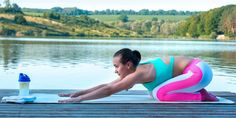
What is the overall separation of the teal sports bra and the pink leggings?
2.3 inches

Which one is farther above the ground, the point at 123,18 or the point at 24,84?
the point at 24,84

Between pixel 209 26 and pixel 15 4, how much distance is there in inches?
1960

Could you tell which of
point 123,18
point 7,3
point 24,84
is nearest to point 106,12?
point 123,18

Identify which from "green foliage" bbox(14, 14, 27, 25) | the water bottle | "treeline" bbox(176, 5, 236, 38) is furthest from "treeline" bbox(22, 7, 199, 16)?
the water bottle

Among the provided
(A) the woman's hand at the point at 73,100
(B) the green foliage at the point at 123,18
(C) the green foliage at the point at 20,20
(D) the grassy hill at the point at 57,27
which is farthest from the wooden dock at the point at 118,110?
(B) the green foliage at the point at 123,18

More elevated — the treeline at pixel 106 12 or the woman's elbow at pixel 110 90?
the woman's elbow at pixel 110 90

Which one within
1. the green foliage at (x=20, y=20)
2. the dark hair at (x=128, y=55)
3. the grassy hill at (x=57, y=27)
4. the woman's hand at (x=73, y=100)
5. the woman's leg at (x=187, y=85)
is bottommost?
the grassy hill at (x=57, y=27)

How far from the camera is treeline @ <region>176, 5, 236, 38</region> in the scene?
12588 centimetres

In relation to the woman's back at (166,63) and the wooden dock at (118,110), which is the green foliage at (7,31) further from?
the wooden dock at (118,110)

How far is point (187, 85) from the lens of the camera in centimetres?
723

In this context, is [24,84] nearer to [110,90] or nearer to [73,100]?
[73,100]

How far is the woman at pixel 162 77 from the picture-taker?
690 centimetres

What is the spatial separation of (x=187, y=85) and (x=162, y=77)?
0.35 meters

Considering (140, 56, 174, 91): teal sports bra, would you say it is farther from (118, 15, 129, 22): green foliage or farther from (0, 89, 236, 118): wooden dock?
(118, 15, 129, 22): green foliage
